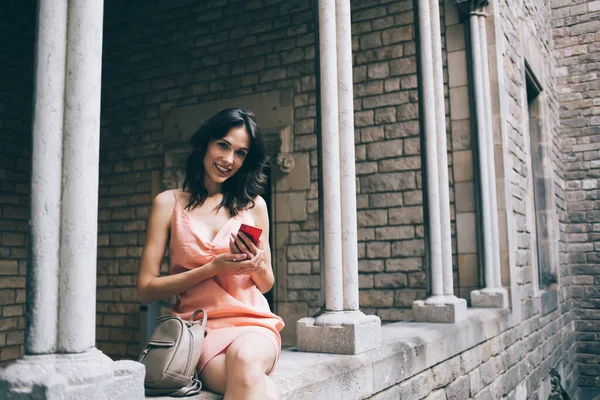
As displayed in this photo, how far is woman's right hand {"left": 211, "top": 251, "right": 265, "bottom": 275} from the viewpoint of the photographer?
1.72 metres

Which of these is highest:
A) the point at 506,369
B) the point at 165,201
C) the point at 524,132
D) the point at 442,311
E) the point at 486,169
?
the point at 524,132

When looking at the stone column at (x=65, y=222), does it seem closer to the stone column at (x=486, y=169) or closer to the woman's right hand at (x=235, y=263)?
the woman's right hand at (x=235, y=263)

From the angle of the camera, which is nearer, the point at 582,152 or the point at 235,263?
the point at 235,263

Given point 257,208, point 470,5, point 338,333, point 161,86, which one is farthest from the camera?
point 161,86

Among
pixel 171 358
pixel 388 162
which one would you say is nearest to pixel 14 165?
pixel 388 162

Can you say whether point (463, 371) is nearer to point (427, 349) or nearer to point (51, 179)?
point (427, 349)

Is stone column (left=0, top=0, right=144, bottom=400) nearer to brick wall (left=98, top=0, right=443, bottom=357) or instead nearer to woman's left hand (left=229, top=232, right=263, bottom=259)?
woman's left hand (left=229, top=232, right=263, bottom=259)

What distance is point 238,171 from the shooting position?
1.99 meters

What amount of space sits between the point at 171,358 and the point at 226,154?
67 cm

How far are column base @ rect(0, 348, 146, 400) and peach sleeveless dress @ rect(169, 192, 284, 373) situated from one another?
1.25 feet

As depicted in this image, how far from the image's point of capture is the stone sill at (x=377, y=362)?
2076 millimetres

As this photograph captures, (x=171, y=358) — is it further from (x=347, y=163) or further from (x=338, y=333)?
(x=347, y=163)

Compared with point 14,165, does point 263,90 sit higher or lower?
higher

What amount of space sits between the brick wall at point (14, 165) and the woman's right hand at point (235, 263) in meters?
4.44
